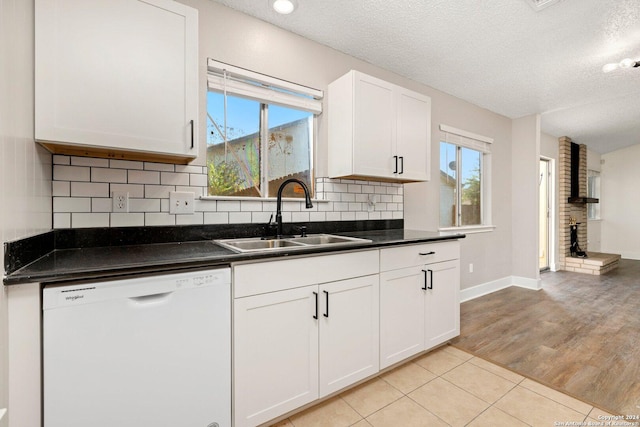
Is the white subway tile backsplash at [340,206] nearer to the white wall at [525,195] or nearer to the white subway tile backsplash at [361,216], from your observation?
the white subway tile backsplash at [361,216]

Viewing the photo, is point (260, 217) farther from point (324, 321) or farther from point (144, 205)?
point (324, 321)

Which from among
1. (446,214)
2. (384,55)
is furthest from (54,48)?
(446,214)

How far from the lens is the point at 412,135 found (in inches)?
100

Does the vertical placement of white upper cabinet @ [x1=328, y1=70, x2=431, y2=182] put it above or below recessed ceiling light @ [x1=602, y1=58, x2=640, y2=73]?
below

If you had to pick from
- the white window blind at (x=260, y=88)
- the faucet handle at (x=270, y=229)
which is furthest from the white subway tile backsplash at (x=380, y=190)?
the faucet handle at (x=270, y=229)

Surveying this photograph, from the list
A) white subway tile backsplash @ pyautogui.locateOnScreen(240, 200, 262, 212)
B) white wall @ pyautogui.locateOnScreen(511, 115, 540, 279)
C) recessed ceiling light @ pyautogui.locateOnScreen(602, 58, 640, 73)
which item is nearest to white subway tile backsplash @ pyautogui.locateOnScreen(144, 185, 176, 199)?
white subway tile backsplash @ pyautogui.locateOnScreen(240, 200, 262, 212)

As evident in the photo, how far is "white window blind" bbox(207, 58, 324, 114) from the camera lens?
6.41 ft

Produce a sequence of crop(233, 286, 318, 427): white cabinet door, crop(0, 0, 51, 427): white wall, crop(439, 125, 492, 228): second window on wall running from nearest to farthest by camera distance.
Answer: crop(0, 0, 51, 427): white wall, crop(233, 286, 318, 427): white cabinet door, crop(439, 125, 492, 228): second window on wall

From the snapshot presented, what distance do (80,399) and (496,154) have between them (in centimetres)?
471

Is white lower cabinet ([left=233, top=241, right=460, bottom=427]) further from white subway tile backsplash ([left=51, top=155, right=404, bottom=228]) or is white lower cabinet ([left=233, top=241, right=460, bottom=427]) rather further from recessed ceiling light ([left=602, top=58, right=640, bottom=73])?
recessed ceiling light ([left=602, top=58, right=640, bottom=73])

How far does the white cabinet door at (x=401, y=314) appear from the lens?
1915mm

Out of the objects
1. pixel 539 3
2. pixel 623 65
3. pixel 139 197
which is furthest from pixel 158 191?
pixel 623 65

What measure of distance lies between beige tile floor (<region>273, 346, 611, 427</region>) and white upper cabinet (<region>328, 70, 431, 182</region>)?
1.47m

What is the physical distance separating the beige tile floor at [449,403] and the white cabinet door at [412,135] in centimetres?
152
